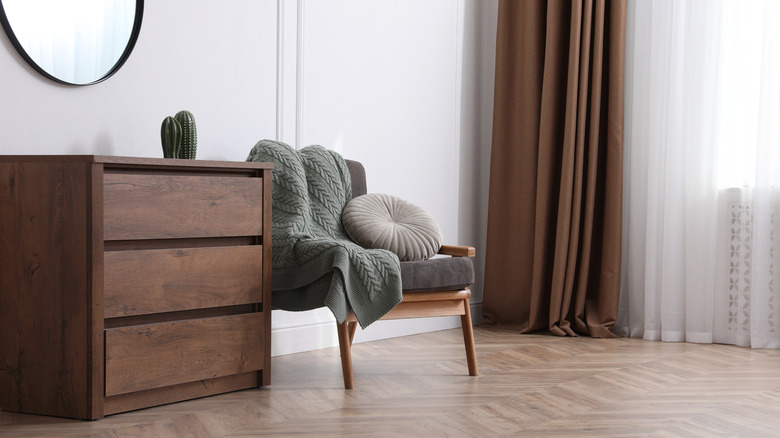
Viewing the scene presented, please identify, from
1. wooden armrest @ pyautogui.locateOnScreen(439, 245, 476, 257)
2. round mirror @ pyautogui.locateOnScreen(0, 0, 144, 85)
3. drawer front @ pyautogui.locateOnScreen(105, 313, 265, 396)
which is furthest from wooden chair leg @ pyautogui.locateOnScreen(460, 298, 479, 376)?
round mirror @ pyautogui.locateOnScreen(0, 0, 144, 85)

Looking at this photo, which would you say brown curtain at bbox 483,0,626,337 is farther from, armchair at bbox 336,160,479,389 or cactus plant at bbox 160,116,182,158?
cactus plant at bbox 160,116,182,158

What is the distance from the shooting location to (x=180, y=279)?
7.77 feet

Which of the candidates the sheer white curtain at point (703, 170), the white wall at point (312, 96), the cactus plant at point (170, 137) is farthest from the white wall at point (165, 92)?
the sheer white curtain at point (703, 170)

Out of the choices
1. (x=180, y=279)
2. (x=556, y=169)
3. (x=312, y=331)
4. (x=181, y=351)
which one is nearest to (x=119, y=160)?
(x=180, y=279)

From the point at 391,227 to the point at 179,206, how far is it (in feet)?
2.71

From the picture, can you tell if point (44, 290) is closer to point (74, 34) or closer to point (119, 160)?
point (119, 160)

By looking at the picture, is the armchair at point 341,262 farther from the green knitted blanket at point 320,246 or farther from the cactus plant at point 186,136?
the cactus plant at point 186,136

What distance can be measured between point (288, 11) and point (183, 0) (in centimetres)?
46

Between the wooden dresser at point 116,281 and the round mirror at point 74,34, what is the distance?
1.26 ft

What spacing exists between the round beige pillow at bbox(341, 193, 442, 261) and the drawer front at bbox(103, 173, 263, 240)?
17.6 inches

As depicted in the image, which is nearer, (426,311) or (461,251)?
(426,311)

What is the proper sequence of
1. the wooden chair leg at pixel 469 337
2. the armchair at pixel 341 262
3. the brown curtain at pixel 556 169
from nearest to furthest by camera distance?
1. the armchair at pixel 341 262
2. the wooden chair leg at pixel 469 337
3. the brown curtain at pixel 556 169

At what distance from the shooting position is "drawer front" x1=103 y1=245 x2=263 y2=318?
2.22m

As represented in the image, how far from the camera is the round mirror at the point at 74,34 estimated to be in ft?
8.00
